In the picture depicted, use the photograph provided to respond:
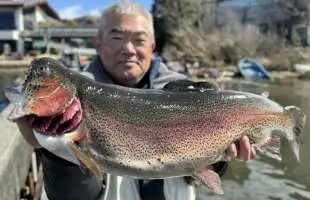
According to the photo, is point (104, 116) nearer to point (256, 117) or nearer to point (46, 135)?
point (46, 135)

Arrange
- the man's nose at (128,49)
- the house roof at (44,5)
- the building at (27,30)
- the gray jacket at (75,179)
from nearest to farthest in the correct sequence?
the gray jacket at (75,179) < the man's nose at (128,49) < the building at (27,30) < the house roof at (44,5)

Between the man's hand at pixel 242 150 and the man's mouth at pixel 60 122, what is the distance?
107cm

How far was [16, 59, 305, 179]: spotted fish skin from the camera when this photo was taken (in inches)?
112

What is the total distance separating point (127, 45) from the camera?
3.41 metres

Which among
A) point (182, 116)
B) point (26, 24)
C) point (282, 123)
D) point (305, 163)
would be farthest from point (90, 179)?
point (26, 24)

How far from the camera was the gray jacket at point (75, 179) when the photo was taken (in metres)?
3.15

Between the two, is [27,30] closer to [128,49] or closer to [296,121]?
[128,49]

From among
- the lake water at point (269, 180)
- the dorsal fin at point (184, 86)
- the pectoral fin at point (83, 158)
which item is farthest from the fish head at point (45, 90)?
the lake water at point (269, 180)

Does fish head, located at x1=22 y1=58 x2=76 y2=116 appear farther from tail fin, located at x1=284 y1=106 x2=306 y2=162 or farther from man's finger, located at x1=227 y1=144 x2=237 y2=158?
tail fin, located at x1=284 y1=106 x2=306 y2=162

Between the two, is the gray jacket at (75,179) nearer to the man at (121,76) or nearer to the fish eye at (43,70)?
the man at (121,76)

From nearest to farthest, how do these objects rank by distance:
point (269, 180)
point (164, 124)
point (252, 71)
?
1. point (164, 124)
2. point (269, 180)
3. point (252, 71)

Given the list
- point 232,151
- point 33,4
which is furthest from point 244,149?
point 33,4

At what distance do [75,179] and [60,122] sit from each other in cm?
67

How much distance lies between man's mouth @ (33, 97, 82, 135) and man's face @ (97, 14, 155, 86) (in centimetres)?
81
